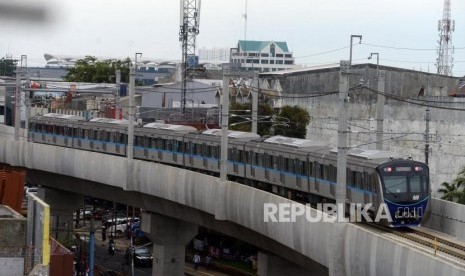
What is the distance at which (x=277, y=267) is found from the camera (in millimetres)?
31438

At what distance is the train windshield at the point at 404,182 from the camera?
25391 mm

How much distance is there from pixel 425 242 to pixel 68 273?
9849 millimetres

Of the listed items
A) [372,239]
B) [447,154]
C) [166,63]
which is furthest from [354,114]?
[166,63]

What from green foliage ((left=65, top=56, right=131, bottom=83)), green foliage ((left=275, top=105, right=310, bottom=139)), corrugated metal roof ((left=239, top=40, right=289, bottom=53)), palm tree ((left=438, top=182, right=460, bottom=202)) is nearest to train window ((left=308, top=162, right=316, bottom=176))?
palm tree ((left=438, top=182, right=460, bottom=202))

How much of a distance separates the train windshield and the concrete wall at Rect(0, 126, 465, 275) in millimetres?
3114

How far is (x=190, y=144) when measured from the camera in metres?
41.4

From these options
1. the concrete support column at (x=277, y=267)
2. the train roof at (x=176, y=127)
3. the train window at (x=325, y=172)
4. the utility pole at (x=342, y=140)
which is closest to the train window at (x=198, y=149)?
the train roof at (x=176, y=127)

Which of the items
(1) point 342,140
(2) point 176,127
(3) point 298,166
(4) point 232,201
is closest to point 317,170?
(3) point 298,166

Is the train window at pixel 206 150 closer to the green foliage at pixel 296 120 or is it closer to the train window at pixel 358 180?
the green foliage at pixel 296 120

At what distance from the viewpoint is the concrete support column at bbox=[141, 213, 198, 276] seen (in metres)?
38.7

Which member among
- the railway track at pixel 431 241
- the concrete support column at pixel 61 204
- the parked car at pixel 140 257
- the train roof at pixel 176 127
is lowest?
the parked car at pixel 140 257

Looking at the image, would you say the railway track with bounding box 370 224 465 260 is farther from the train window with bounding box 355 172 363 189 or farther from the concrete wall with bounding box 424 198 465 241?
the train window with bounding box 355 172 363 189

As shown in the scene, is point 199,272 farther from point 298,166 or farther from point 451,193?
point 298,166

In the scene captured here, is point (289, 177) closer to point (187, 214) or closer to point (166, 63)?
point (187, 214)
